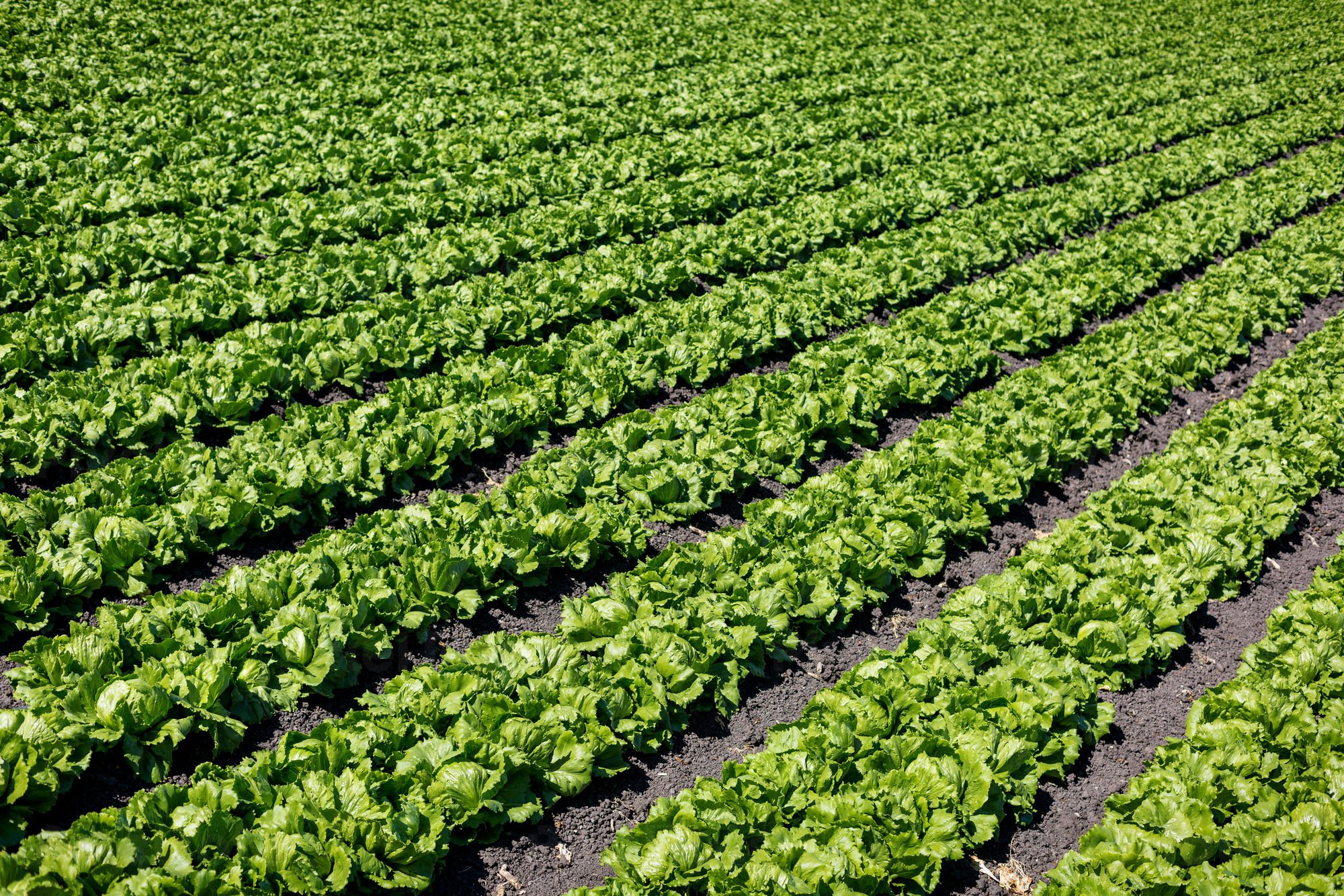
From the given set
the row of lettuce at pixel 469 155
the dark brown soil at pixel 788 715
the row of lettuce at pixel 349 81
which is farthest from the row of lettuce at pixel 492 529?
the row of lettuce at pixel 349 81

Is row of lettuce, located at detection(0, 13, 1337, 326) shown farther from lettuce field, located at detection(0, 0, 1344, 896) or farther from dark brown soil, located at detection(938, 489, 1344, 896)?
dark brown soil, located at detection(938, 489, 1344, 896)

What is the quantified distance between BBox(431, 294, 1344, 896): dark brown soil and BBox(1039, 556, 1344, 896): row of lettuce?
16.0 inches

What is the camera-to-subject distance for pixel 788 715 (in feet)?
20.5

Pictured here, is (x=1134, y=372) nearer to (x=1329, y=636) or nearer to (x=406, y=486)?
(x=1329, y=636)

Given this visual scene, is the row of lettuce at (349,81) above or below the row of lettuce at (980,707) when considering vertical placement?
above

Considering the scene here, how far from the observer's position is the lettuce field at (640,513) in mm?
5078

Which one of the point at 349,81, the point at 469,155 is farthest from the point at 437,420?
the point at 349,81

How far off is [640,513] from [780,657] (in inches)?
70.8

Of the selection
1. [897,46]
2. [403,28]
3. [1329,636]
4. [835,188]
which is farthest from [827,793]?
[897,46]

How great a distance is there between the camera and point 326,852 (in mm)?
4520

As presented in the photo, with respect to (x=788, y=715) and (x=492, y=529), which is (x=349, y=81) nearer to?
(x=492, y=529)

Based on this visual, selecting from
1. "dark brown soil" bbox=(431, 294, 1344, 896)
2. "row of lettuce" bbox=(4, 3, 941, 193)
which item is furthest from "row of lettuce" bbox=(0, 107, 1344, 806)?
"row of lettuce" bbox=(4, 3, 941, 193)

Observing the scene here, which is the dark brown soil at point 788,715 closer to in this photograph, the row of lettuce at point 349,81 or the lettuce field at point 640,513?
the lettuce field at point 640,513

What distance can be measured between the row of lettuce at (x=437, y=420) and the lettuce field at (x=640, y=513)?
0.15ft
